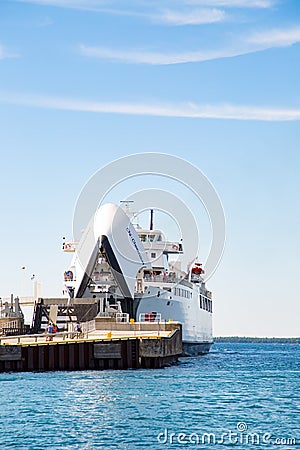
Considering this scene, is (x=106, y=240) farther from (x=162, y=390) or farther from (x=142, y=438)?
(x=142, y=438)

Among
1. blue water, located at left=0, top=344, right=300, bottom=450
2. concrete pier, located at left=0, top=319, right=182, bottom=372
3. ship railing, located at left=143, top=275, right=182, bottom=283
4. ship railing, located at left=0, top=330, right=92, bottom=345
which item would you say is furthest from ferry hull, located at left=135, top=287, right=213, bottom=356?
blue water, located at left=0, top=344, right=300, bottom=450

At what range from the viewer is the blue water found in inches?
947

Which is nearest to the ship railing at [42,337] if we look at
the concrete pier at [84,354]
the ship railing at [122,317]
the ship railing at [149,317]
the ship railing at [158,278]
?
the concrete pier at [84,354]

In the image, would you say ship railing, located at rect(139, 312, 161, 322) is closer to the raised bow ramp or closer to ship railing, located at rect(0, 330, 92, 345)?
the raised bow ramp

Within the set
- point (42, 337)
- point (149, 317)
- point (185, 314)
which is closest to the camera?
point (42, 337)

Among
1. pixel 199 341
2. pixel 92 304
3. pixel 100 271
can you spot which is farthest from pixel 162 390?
pixel 199 341

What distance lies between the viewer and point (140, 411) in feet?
96.0

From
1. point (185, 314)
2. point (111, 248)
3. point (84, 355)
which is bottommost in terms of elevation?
point (84, 355)

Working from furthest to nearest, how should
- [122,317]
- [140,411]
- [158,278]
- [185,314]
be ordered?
[185,314] < [158,278] < [122,317] < [140,411]

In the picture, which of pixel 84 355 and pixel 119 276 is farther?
pixel 119 276

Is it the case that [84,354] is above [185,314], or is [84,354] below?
below

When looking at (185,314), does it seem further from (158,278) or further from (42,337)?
(42,337)

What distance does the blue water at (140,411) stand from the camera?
24.1 meters

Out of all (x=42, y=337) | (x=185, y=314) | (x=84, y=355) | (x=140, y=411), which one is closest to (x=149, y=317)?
(x=185, y=314)
